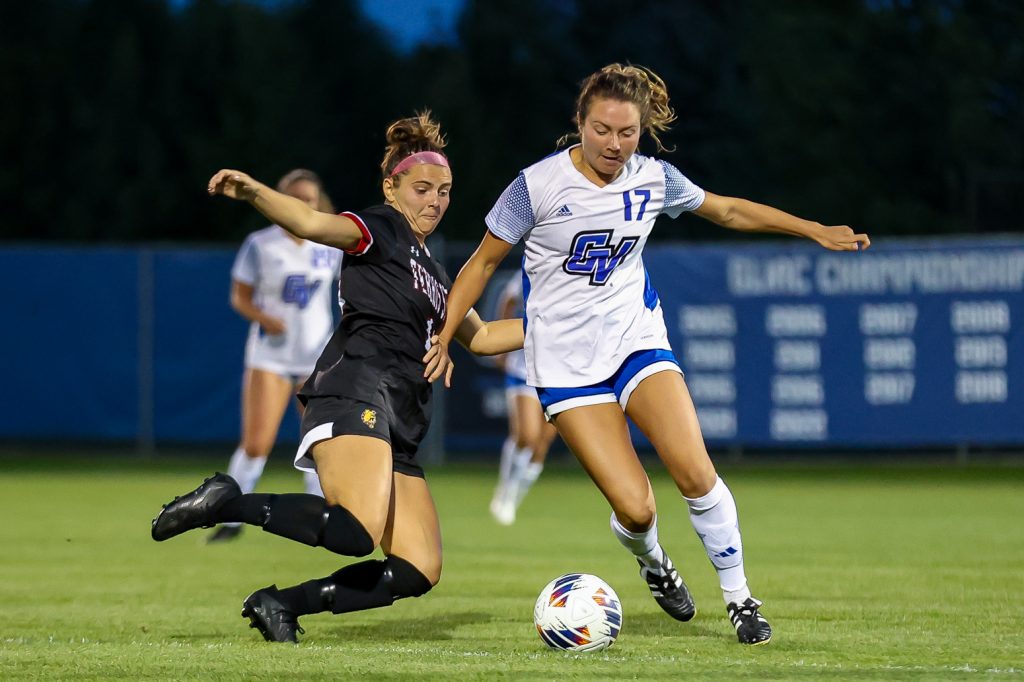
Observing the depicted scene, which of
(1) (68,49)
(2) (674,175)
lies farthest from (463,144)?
(2) (674,175)

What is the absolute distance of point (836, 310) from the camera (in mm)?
18594

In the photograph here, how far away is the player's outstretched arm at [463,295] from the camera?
6812 millimetres

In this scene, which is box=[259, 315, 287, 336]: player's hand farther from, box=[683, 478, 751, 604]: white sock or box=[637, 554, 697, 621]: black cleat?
box=[683, 478, 751, 604]: white sock

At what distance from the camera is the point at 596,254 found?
275 inches

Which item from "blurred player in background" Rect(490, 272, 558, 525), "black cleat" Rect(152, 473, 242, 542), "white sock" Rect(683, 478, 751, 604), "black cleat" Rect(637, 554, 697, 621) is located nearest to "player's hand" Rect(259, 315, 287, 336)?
"blurred player in background" Rect(490, 272, 558, 525)

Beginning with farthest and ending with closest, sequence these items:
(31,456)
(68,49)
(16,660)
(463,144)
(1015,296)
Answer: (68,49)
(463,144)
(31,456)
(1015,296)
(16,660)

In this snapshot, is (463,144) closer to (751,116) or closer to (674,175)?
(751,116)

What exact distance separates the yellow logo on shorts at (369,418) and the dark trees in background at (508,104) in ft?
57.2

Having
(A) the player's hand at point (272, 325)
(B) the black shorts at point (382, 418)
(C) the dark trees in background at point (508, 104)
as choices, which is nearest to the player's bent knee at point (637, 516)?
(B) the black shorts at point (382, 418)

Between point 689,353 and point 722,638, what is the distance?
12.0m

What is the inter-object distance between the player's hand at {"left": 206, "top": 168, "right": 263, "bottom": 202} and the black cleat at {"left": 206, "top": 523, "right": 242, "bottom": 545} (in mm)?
6038

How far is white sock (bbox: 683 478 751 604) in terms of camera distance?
689 centimetres

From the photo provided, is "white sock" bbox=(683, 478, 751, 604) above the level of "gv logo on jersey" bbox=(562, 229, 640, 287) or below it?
below

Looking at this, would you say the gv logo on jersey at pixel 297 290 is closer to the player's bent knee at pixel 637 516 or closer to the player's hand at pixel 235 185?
the player's bent knee at pixel 637 516
